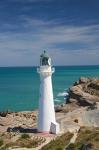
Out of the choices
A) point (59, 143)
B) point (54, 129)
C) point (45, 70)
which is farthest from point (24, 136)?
point (45, 70)

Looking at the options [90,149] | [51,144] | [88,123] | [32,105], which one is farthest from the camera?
[32,105]

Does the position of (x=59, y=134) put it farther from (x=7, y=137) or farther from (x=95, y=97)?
(x=95, y=97)

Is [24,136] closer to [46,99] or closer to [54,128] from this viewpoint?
[54,128]

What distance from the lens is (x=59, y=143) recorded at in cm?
3572

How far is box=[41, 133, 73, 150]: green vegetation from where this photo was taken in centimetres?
3409

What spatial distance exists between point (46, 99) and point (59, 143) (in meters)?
5.56

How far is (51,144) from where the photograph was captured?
35.9 m

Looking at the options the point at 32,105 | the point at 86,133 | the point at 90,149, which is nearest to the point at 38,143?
the point at 86,133

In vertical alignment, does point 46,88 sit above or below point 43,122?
above

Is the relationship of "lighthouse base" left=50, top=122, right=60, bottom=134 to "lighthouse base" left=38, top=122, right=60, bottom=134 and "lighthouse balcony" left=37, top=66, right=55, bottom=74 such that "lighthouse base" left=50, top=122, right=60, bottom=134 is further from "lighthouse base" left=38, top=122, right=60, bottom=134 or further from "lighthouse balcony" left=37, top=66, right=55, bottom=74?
"lighthouse balcony" left=37, top=66, right=55, bottom=74

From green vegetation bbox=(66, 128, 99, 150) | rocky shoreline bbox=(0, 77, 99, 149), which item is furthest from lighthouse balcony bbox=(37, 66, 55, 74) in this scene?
green vegetation bbox=(66, 128, 99, 150)

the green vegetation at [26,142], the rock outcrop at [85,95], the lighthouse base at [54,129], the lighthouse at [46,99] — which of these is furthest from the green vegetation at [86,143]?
the rock outcrop at [85,95]

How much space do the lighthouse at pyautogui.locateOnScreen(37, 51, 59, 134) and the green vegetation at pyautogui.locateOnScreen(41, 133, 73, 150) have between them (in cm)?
184

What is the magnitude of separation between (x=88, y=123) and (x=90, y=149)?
20.6m
